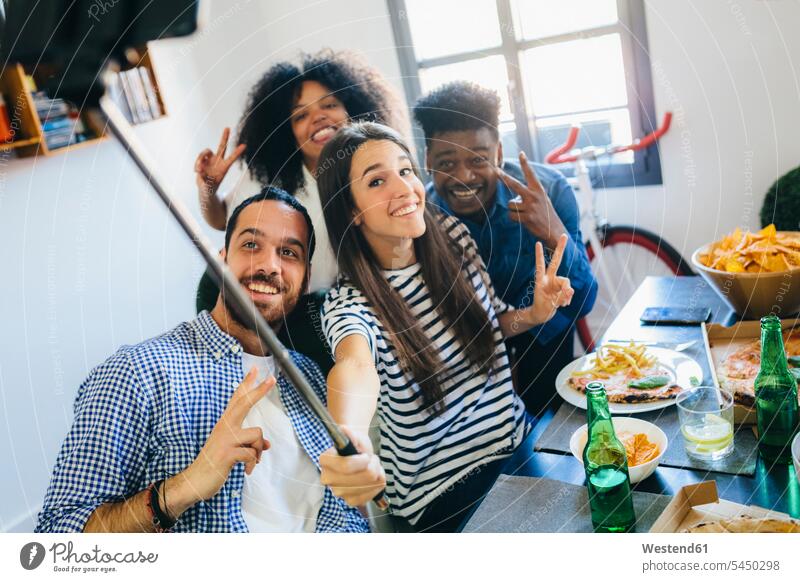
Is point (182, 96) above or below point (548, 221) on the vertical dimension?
above

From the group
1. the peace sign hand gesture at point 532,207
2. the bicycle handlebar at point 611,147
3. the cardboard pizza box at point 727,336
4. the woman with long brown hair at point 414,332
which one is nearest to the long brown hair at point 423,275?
the woman with long brown hair at point 414,332

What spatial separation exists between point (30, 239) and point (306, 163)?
46 cm

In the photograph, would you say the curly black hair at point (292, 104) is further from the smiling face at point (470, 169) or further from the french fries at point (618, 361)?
the french fries at point (618, 361)

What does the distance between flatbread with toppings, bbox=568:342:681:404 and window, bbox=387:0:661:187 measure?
A: 295mm

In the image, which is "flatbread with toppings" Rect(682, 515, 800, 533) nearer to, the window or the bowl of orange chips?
the bowl of orange chips

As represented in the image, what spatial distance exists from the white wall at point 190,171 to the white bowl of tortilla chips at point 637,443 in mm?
371

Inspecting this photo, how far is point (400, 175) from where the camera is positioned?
3.15 ft

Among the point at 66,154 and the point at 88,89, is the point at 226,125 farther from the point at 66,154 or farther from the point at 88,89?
the point at 66,154

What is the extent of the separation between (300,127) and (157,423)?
44cm

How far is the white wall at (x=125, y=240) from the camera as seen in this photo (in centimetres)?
100

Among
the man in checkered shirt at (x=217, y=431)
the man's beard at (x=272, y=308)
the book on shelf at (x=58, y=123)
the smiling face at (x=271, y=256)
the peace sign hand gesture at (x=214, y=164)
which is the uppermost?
the book on shelf at (x=58, y=123)

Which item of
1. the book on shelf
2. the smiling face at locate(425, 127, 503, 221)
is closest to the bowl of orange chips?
the smiling face at locate(425, 127, 503, 221)
